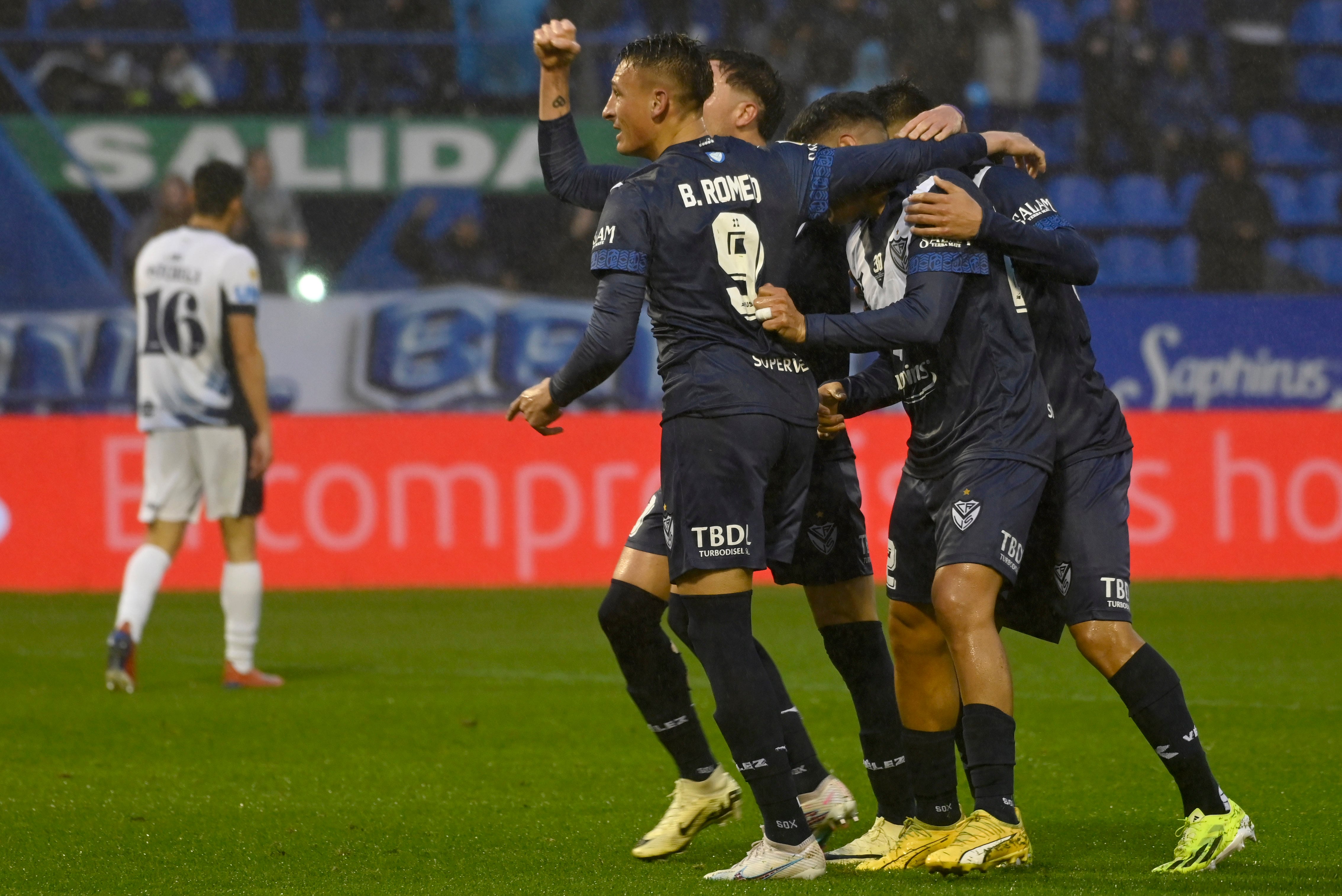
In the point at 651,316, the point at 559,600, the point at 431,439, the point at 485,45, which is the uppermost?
the point at 485,45

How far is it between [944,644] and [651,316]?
1.13m

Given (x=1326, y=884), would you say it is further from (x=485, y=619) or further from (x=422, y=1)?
(x=422, y=1)

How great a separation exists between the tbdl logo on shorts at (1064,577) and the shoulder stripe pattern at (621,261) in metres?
1.31

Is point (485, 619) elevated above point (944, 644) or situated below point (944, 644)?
below

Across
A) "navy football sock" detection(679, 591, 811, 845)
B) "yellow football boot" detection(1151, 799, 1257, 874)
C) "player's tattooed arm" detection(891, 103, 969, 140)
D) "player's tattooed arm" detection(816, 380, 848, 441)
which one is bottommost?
"yellow football boot" detection(1151, 799, 1257, 874)

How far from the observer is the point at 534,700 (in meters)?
7.43

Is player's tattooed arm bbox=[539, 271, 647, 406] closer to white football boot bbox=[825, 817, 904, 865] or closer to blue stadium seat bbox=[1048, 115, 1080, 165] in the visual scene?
white football boot bbox=[825, 817, 904, 865]

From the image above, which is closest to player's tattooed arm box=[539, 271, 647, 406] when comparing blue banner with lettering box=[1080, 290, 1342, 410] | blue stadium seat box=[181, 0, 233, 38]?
blue banner with lettering box=[1080, 290, 1342, 410]

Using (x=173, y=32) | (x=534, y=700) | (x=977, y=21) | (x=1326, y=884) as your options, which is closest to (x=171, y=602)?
(x=534, y=700)

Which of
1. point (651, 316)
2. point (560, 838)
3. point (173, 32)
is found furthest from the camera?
point (173, 32)

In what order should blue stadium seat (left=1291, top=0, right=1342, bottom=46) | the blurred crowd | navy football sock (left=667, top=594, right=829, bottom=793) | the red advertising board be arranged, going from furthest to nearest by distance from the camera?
blue stadium seat (left=1291, top=0, right=1342, bottom=46) < the blurred crowd < the red advertising board < navy football sock (left=667, top=594, right=829, bottom=793)

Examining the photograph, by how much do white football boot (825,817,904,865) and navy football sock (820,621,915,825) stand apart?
0.03 metres

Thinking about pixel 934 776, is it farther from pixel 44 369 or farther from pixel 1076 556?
pixel 44 369

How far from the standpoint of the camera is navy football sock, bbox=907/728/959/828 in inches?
167
